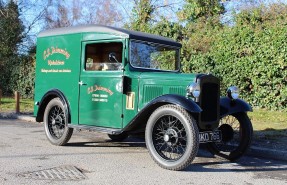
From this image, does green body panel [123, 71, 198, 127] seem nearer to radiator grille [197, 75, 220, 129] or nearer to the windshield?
radiator grille [197, 75, 220, 129]

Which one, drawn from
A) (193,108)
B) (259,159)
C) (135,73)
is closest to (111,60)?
(135,73)

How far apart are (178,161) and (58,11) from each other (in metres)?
30.6

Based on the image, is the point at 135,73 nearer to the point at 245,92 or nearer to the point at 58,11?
the point at 245,92

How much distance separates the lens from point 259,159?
6809mm

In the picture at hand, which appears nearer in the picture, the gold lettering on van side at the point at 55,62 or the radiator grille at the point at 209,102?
the radiator grille at the point at 209,102

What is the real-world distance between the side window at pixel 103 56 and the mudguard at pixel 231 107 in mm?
1904

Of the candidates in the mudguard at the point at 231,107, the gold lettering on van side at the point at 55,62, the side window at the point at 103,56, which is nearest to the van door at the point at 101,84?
the side window at the point at 103,56

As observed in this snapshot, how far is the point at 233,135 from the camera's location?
22.5ft

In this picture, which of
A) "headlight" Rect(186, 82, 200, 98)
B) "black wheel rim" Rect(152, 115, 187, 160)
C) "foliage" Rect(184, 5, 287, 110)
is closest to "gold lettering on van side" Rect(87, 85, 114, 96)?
"black wheel rim" Rect(152, 115, 187, 160)

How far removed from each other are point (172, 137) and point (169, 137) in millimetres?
45

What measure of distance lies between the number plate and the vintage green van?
0.01 m

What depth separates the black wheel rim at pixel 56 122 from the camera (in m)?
7.64

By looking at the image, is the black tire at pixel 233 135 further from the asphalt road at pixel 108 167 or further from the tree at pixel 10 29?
the tree at pixel 10 29

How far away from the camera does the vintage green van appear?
5.78 metres
